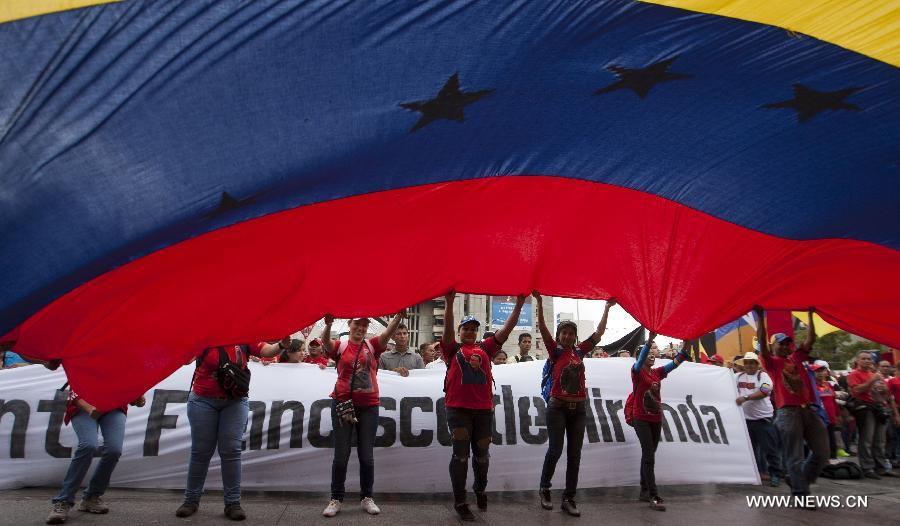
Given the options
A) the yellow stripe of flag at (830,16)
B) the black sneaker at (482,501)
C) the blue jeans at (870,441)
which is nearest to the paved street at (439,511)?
the black sneaker at (482,501)

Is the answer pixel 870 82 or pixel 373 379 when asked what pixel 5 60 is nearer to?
pixel 373 379

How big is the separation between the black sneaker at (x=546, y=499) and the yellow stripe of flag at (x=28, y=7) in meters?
5.53

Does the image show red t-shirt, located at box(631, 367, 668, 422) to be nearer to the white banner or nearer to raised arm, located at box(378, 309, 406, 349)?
the white banner

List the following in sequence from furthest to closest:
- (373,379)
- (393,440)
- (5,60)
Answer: (393,440), (373,379), (5,60)

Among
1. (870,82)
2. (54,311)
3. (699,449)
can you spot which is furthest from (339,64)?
(699,449)

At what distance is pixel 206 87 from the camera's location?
A: 2602 millimetres

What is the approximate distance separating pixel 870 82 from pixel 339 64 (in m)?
2.89

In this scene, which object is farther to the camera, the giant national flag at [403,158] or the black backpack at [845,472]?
the black backpack at [845,472]

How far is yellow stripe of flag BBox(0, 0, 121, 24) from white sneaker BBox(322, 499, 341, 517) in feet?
14.2

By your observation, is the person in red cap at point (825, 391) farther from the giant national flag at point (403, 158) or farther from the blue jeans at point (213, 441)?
the blue jeans at point (213, 441)

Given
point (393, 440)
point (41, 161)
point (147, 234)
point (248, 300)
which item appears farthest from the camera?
point (393, 440)

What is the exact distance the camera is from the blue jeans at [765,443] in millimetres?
7934

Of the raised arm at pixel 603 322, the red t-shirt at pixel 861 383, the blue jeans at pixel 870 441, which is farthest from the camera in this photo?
the red t-shirt at pixel 861 383

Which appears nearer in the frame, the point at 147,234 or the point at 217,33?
the point at 217,33
